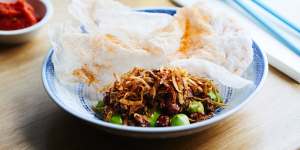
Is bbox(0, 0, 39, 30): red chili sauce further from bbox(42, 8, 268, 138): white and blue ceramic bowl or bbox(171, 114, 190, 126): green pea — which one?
bbox(171, 114, 190, 126): green pea

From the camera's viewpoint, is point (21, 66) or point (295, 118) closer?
point (295, 118)

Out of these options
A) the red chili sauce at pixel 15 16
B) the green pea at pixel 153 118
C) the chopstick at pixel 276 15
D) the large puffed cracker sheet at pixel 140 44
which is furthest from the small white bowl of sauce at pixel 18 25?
the chopstick at pixel 276 15

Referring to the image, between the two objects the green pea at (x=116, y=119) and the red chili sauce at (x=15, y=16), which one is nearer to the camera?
the green pea at (x=116, y=119)

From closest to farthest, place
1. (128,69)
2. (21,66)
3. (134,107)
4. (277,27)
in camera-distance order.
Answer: (134,107) → (128,69) → (21,66) → (277,27)

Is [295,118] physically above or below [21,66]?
above

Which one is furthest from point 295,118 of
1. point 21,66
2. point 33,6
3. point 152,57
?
point 33,6

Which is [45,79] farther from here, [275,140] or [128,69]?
[275,140]

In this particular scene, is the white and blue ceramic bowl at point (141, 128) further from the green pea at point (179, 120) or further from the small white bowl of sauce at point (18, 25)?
the small white bowl of sauce at point (18, 25)
